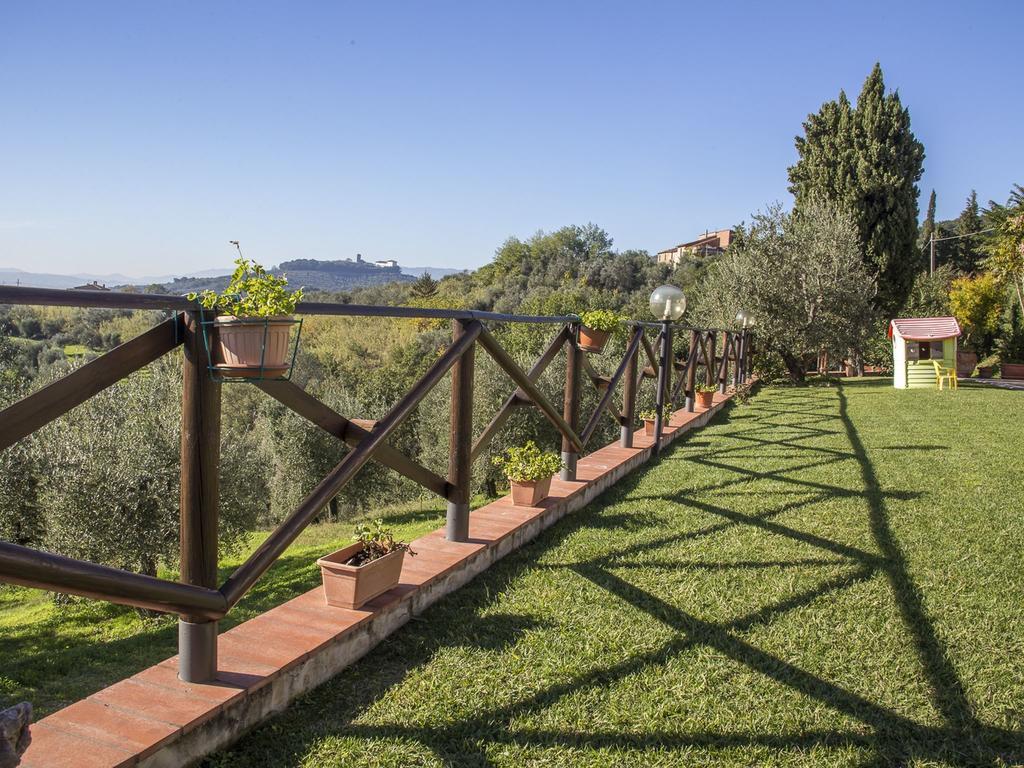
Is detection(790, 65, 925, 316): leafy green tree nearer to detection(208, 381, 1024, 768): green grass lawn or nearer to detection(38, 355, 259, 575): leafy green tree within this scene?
detection(38, 355, 259, 575): leafy green tree

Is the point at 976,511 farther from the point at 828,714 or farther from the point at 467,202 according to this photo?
the point at 467,202

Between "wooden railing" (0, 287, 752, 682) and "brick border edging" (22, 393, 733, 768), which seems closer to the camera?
"wooden railing" (0, 287, 752, 682)

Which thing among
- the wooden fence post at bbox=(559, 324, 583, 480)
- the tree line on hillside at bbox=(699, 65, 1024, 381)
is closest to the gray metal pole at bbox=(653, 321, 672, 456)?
the wooden fence post at bbox=(559, 324, 583, 480)

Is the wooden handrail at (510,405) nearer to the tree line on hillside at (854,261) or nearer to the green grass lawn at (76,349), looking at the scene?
the tree line on hillside at (854,261)

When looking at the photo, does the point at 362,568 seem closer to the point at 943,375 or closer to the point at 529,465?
the point at 529,465

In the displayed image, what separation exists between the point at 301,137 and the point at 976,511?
20.4 meters

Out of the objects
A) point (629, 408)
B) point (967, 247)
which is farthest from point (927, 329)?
point (967, 247)

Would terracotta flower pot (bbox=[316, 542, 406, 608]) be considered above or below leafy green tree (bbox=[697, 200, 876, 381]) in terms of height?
below

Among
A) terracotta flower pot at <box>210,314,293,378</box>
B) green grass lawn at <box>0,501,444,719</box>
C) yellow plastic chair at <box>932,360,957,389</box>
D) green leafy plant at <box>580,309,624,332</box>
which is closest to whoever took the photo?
terracotta flower pot at <box>210,314,293,378</box>

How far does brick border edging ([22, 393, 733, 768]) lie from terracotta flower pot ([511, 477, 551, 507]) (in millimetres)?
689

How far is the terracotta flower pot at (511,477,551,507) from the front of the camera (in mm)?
4270

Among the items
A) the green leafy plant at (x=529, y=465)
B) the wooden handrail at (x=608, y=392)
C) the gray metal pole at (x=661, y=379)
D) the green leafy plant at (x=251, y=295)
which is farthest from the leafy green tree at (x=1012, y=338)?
the green leafy plant at (x=251, y=295)

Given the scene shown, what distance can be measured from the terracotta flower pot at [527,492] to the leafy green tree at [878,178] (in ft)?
64.5

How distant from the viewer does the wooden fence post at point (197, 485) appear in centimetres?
196
